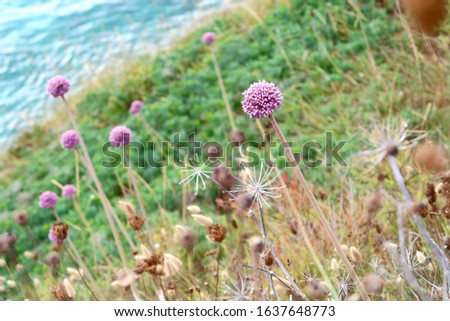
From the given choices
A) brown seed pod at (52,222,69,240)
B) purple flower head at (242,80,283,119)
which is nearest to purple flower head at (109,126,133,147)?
brown seed pod at (52,222,69,240)

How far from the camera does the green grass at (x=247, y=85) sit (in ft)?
8.55

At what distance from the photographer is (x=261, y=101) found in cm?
98

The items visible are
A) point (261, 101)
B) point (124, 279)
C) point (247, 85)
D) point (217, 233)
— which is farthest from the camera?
point (247, 85)

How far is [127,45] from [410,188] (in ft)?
12.0

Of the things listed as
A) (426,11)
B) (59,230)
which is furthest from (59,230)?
(426,11)

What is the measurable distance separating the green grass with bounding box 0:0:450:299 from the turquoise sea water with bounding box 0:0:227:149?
32cm

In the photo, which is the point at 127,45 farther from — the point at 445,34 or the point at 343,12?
the point at 445,34

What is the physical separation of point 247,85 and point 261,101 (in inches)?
94.9

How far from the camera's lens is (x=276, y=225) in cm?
204

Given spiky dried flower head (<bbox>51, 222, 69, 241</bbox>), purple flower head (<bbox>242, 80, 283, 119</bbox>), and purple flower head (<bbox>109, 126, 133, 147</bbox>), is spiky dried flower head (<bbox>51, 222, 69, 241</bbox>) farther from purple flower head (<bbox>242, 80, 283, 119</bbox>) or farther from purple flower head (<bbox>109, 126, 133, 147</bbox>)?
purple flower head (<bbox>242, 80, 283, 119</bbox>)

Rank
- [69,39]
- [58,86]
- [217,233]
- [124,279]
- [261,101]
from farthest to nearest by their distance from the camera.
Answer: [69,39] < [58,86] < [124,279] < [217,233] < [261,101]

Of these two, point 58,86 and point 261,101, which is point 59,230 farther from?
point 261,101

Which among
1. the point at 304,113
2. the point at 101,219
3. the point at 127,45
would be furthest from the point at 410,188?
the point at 127,45

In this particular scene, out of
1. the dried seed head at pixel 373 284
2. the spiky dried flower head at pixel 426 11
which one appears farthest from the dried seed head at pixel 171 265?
the spiky dried flower head at pixel 426 11
